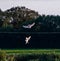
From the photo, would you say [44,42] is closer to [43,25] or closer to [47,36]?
[47,36]

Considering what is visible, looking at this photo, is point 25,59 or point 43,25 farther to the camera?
point 43,25

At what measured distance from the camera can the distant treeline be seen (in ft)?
107

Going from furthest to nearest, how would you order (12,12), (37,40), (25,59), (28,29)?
(12,12)
(28,29)
(37,40)
(25,59)

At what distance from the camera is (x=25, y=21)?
4084cm

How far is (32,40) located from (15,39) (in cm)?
107

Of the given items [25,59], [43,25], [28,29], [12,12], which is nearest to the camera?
[25,59]

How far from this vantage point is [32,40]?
87.1ft

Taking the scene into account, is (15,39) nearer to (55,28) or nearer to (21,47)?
(21,47)

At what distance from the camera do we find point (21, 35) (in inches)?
1057

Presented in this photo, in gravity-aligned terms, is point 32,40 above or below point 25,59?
below

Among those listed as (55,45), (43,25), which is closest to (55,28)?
(43,25)

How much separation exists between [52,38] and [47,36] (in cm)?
33

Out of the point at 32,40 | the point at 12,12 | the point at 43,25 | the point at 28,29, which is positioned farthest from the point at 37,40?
the point at 12,12

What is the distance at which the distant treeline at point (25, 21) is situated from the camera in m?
32.7
